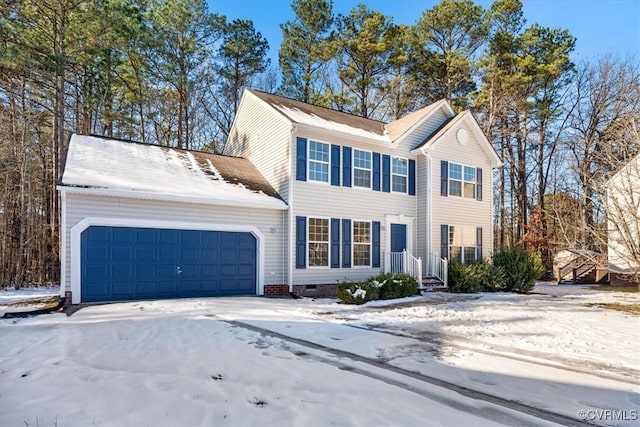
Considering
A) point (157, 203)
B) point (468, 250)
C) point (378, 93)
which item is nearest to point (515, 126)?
point (378, 93)

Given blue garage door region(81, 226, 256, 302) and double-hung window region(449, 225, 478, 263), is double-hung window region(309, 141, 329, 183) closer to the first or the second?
blue garage door region(81, 226, 256, 302)

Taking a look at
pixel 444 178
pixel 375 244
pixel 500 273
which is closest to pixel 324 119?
pixel 375 244

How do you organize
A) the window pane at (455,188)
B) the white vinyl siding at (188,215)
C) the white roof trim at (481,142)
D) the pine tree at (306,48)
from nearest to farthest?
the white vinyl siding at (188,215)
the white roof trim at (481,142)
the window pane at (455,188)
the pine tree at (306,48)

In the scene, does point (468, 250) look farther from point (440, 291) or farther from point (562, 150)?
point (562, 150)

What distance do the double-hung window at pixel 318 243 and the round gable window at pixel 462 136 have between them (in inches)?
265

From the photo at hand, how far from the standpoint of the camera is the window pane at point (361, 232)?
14250 mm

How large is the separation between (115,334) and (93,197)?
186 inches

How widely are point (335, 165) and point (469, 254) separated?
6877 millimetres

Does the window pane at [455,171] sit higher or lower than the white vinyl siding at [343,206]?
higher

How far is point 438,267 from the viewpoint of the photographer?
1488 cm

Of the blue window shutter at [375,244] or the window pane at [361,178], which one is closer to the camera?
the window pane at [361,178]

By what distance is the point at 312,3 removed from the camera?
24.3 metres

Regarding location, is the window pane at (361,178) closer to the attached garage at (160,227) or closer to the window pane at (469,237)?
the attached garage at (160,227)

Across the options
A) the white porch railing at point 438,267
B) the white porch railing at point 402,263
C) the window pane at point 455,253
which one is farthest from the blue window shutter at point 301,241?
the window pane at point 455,253
